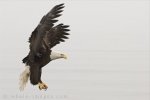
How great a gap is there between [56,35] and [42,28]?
6.2 inches

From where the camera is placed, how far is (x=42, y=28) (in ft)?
8.63

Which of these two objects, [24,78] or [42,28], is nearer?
[42,28]

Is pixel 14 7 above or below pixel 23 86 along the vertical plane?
above

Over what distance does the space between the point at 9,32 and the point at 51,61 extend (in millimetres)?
266

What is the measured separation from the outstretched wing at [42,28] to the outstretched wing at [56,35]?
0.06m

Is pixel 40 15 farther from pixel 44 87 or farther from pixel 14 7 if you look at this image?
pixel 44 87

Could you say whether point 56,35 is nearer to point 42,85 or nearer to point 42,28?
point 42,28

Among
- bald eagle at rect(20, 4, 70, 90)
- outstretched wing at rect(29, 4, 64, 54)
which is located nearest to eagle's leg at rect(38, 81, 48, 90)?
bald eagle at rect(20, 4, 70, 90)

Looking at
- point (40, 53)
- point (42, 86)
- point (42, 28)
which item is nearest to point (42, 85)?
point (42, 86)

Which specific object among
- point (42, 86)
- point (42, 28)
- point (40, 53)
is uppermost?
point (42, 28)

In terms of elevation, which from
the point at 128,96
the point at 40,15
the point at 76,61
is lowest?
the point at 128,96

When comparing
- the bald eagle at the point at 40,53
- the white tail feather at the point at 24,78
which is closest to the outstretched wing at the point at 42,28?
the bald eagle at the point at 40,53

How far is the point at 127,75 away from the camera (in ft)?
9.09

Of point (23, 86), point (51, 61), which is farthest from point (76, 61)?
point (23, 86)
